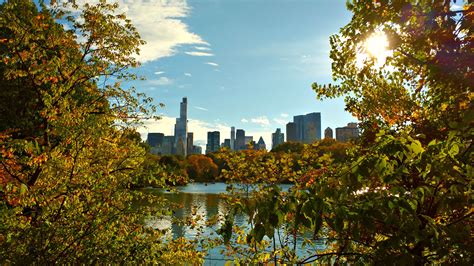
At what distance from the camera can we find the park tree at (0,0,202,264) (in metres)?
6.34

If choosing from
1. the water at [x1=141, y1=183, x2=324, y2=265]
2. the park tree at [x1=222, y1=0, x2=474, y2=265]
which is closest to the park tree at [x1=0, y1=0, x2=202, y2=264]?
the water at [x1=141, y1=183, x2=324, y2=265]

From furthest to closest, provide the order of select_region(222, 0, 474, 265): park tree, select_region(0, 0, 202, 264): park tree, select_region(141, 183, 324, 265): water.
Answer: select_region(141, 183, 324, 265): water → select_region(0, 0, 202, 264): park tree → select_region(222, 0, 474, 265): park tree

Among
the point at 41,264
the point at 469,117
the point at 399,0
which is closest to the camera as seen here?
the point at 469,117

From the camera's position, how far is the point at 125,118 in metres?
10.6

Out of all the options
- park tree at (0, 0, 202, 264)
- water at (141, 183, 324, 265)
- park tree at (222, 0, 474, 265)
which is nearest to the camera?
park tree at (222, 0, 474, 265)

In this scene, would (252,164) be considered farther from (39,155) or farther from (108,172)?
(39,155)

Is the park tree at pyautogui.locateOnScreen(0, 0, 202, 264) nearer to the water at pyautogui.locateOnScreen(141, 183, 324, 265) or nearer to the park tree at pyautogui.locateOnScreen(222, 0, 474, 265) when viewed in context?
the water at pyautogui.locateOnScreen(141, 183, 324, 265)

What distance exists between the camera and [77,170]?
7531mm

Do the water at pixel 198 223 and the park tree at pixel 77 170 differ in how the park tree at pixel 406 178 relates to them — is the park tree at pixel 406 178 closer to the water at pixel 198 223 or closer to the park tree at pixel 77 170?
the water at pixel 198 223

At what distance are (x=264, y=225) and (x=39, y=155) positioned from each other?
6375 mm

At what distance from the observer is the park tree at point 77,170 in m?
6.34

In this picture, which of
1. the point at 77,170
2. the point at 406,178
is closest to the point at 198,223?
the point at 77,170

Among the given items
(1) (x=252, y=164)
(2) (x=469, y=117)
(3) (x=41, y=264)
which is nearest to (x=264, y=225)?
(2) (x=469, y=117)

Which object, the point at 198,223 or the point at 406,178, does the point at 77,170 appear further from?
the point at 198,223
